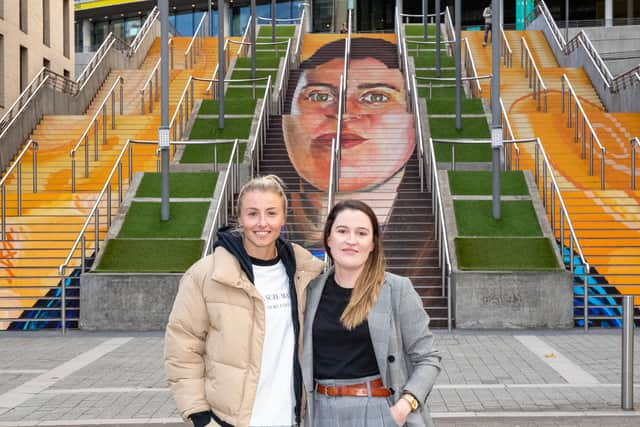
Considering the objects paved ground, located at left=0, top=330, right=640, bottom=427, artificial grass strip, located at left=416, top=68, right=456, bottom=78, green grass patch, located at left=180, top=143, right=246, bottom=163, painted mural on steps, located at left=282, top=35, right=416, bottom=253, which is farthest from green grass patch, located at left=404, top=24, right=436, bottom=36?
paved ground, located at left=0, top=330, right=640, bottom=427

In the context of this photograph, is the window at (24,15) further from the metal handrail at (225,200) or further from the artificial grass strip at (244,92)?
the metal handrail at (225,200)

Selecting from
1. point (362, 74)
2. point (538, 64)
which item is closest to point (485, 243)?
point (362, 74)

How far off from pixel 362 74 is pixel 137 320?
1516 centimetres

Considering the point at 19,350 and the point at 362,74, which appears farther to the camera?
the point at 362,74

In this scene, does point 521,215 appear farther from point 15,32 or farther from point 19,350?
point 15,32

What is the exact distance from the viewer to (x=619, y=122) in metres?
19.8

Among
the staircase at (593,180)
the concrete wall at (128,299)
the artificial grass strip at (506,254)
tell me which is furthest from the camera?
the staircase at (593,180)

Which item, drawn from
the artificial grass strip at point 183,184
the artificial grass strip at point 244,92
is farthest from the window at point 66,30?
the artificial grass strip at point 183,184

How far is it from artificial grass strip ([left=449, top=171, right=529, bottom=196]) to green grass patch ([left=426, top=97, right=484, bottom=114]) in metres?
5.17

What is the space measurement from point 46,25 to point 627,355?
90.2 feet

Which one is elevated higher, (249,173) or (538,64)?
(538,64)

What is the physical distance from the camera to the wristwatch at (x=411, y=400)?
2900 mm

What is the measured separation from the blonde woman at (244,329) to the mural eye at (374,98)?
19.4 m

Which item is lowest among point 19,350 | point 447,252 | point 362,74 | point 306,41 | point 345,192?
point 19,350
